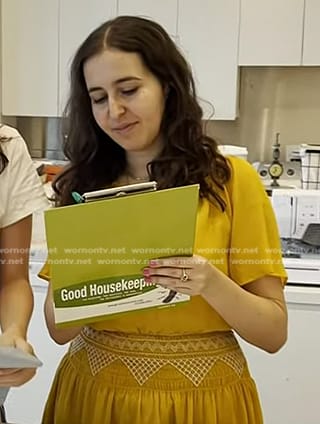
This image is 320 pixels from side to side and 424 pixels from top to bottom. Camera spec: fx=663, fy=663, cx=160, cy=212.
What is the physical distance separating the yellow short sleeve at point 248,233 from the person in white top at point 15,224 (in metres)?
0.35

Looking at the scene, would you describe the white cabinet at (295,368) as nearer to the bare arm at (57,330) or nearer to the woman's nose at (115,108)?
the bare arm at (57,330)

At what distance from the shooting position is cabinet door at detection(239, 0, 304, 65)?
2723mm

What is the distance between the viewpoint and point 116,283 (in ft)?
3.33

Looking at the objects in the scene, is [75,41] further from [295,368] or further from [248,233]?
[248,233]

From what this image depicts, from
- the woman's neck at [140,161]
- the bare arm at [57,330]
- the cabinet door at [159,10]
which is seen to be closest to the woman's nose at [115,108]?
the woman's neck at [140,161]

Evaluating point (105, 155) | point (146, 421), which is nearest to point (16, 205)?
point (105, 155)

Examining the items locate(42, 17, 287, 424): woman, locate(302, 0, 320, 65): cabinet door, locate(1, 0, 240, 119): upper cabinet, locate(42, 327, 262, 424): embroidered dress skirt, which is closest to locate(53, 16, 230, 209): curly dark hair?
locate(42, 17, 287, 424): woman

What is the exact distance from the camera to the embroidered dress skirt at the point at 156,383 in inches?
45.1

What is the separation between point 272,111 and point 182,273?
2.18m

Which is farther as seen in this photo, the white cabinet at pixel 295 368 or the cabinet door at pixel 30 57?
the cabinet door at pixel 30 57

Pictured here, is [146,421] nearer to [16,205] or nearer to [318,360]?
[16,205]

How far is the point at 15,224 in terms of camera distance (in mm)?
1201

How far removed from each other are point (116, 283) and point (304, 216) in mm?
1236

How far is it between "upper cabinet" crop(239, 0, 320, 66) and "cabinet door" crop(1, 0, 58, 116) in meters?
0.83
